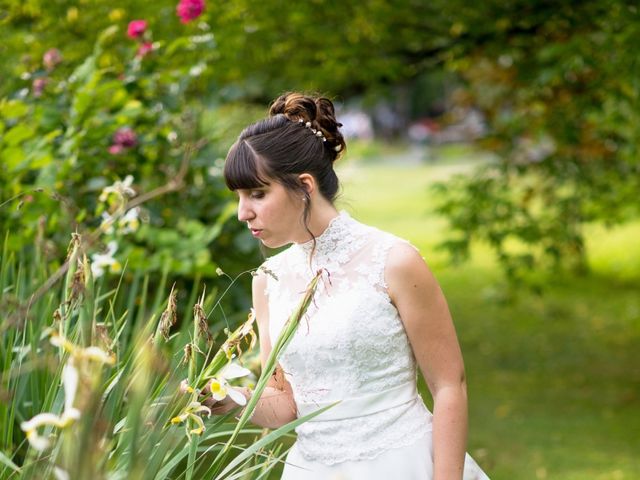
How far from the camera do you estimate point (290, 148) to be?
2.38 meters

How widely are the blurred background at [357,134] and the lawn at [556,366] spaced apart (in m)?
0.03

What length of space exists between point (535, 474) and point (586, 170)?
323cm

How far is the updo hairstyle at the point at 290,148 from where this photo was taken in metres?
2.33

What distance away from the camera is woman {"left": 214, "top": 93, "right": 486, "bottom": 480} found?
230 cm

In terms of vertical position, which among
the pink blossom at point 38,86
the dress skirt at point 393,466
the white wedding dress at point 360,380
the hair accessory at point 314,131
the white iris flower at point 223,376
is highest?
the hair accessory at point 314,131

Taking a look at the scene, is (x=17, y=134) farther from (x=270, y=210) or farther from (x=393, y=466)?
(x=393, y=466)

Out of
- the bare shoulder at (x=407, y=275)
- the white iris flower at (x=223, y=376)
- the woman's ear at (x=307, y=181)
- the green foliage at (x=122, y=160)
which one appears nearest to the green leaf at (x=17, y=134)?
the green foliage at (x=122, y=160)

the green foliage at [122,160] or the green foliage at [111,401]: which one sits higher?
the green foliage at [111,401]

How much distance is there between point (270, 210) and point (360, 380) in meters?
0.46

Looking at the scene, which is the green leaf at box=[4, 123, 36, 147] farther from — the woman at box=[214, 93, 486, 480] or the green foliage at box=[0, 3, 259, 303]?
the woman at box=[214, 93, 486, 480]

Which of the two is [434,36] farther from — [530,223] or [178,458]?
[178,458]

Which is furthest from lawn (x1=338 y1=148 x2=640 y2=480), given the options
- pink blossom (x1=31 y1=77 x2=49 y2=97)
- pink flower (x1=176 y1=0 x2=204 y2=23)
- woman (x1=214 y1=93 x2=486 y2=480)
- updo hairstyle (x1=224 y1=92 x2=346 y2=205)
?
pink blossom (x1=31 y1=77 x2=49 y2=97)

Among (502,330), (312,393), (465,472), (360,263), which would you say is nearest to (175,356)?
(312,393)

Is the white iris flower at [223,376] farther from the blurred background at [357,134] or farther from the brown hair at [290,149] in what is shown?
the blurred background at [357,134]
